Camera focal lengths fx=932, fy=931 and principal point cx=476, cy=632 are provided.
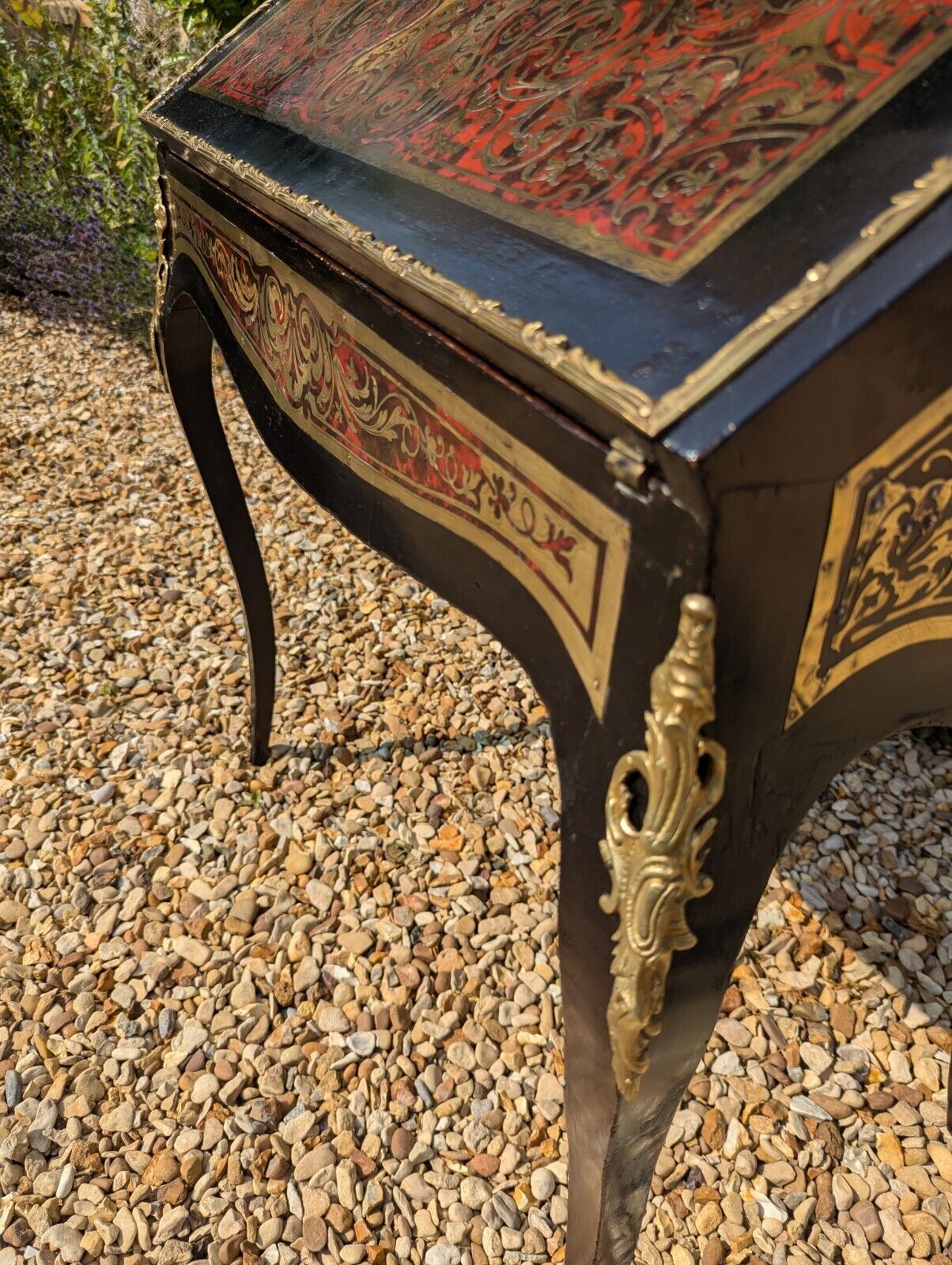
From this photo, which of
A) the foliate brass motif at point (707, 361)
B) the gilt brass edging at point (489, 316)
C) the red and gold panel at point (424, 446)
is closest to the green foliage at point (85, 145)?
the red and gold panel at point (424, 446)

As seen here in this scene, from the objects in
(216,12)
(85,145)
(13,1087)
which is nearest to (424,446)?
(13,1087)

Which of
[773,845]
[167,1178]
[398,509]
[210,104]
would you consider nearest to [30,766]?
[167,1178]

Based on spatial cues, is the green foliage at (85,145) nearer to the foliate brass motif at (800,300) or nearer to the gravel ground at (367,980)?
the gravel ground at (367,980)

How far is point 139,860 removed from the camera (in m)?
1.82

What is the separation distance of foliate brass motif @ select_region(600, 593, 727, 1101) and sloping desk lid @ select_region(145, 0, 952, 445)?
0.13 m

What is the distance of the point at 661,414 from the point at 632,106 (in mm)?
339

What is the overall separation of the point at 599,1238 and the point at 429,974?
0.86 m

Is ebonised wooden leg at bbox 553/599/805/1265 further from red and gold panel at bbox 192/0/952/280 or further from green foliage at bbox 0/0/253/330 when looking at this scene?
green foliage at bbox 0/0/253/330

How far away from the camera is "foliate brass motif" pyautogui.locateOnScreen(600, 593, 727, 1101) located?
1.54 ft

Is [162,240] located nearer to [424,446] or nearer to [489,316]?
[424,446]

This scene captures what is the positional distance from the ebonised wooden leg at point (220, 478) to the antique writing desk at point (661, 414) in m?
0.71

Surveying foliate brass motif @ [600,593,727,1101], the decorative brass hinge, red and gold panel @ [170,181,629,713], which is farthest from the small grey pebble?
the decorative brass hinge

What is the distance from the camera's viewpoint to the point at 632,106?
0.64 m

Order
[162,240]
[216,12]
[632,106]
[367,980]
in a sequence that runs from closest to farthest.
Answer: [632,106] < [162,240] < [367,980] < [216,12]
